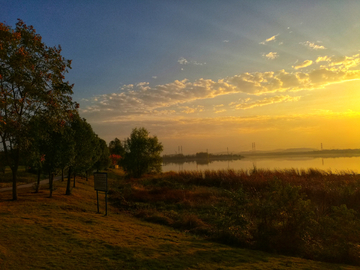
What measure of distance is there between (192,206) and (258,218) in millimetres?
7411

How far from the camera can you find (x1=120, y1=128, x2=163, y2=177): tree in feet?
141

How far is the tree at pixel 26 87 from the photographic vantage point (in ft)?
38.2

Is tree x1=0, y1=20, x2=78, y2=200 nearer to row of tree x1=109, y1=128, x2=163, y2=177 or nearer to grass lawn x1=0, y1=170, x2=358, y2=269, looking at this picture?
grass lawn x1=0, y1=170, x2=358, y2=269

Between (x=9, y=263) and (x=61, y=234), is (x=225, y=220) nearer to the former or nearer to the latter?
(x=61, y=234)

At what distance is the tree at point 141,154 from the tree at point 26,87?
2908 cm

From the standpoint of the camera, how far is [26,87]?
41.3 ft

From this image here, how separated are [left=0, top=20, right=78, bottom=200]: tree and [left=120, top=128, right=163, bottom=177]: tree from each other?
95.4 ft

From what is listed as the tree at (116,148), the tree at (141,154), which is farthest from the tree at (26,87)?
the tree at (116,148)

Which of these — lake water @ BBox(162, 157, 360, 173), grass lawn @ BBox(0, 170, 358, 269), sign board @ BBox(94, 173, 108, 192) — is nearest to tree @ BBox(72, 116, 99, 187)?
sign board @ BBox(94, 173, 108, 192)

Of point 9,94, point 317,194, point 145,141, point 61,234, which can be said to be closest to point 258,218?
point 61,234

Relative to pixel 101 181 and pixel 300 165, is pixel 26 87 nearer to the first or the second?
pixel 101 181

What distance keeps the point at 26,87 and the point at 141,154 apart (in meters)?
31.6

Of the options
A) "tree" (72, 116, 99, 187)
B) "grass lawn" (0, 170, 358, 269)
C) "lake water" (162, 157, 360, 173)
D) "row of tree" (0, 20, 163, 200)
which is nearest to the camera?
"grass lawn" (0, 170, 358, 269)

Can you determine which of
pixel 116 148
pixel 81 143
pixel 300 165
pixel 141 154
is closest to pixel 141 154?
pixel 141 154
